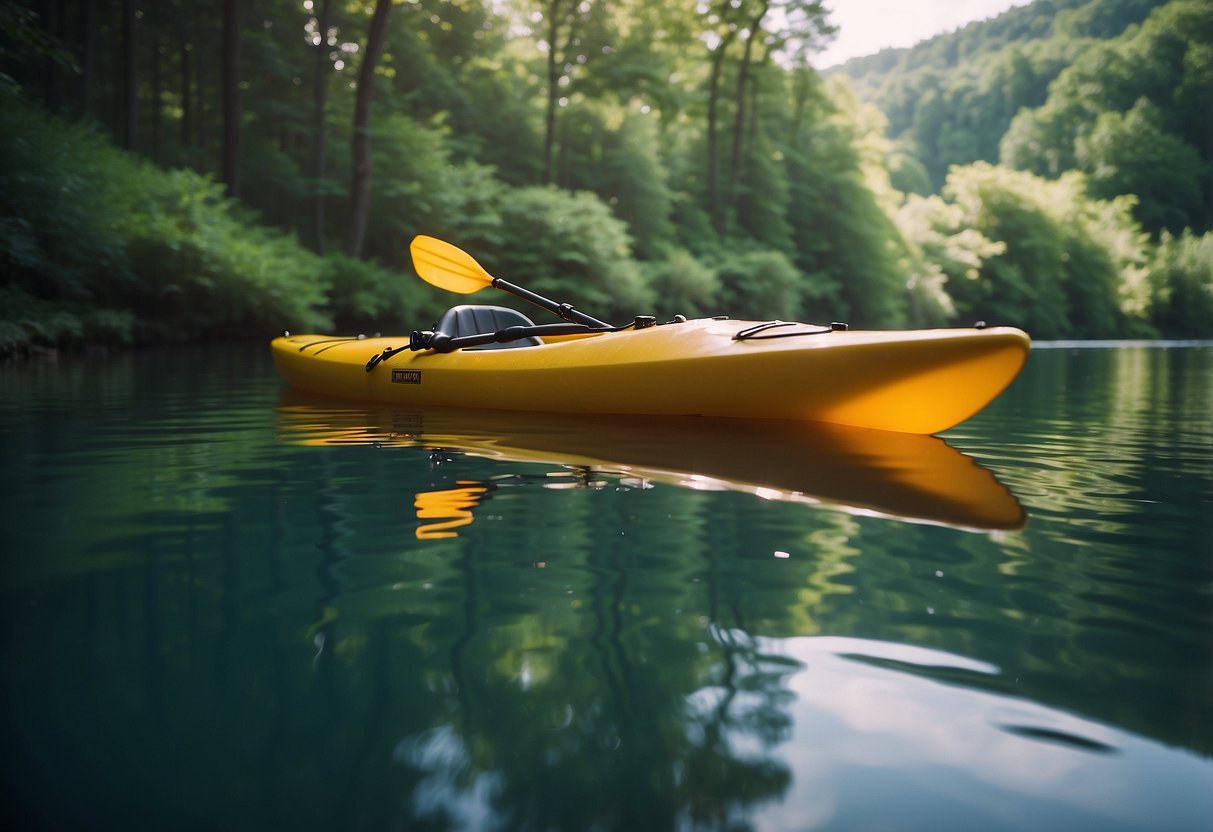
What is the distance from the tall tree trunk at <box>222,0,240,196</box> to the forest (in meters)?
0.04

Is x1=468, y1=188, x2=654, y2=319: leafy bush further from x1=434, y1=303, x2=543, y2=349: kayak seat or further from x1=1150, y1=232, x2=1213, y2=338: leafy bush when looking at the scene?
x1=1150, y1=232, x2=1213, y2=338: leafy bush

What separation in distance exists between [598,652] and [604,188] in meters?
22.8

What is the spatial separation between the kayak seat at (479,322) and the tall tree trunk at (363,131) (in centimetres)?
1025

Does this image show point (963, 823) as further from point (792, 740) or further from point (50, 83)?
point (50, 83)

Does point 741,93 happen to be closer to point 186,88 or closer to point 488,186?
point 488,186

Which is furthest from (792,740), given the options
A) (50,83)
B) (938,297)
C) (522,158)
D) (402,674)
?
(938,297)

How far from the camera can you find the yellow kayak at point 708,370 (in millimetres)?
3723

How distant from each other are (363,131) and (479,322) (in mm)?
10386

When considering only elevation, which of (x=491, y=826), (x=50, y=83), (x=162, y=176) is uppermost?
(x=50, y=83)

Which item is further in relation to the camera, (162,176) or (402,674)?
(162,176)

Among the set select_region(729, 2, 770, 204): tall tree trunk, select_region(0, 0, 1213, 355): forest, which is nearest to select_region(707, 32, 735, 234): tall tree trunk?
select_region(0, 0, 1213, 355): forest

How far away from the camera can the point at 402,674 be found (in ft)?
4.37

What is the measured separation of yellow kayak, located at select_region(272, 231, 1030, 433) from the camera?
3.72m

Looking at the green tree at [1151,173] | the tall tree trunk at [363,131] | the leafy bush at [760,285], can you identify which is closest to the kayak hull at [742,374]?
the tall tree trunk at [363,131]
